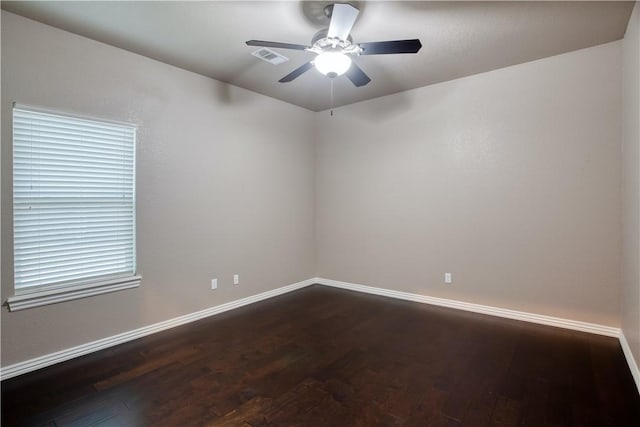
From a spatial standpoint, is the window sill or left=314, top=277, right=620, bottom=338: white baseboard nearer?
the window sill

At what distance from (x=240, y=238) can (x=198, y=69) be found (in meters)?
1.97

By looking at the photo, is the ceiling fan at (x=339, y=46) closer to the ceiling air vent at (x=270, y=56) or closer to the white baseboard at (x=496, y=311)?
the ceiling air vent at (x=270, y=56)

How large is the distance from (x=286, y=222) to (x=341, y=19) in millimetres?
3046

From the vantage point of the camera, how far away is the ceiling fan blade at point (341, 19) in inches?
77.2

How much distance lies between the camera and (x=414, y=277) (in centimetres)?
424

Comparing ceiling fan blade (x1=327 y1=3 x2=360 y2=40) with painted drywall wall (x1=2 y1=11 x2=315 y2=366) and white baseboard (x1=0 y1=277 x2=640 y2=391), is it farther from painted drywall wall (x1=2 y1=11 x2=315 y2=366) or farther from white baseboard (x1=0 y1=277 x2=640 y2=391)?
white baseboard (x1=0 y1=277 x2=640 y2=391)

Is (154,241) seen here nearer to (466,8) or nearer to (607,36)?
(466,8)

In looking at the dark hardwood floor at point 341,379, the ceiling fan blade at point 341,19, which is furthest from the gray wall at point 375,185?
the ceiling fan blade at point 341,19

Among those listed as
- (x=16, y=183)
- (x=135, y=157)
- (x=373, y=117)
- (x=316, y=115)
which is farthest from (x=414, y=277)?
(x=16, y=183)

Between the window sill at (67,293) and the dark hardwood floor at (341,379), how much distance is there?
51cm

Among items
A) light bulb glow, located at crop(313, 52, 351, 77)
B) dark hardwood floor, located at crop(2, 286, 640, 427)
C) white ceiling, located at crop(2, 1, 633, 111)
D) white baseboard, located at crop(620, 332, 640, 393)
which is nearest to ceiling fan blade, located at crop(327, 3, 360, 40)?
light bulb glow, located at crop(313, 52, 351, 77)

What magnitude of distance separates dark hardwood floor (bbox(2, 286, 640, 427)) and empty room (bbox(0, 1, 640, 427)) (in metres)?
0.02

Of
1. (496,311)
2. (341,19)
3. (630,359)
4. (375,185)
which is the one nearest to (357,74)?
(341,19)

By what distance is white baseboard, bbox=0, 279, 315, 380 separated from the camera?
244 centimetres
